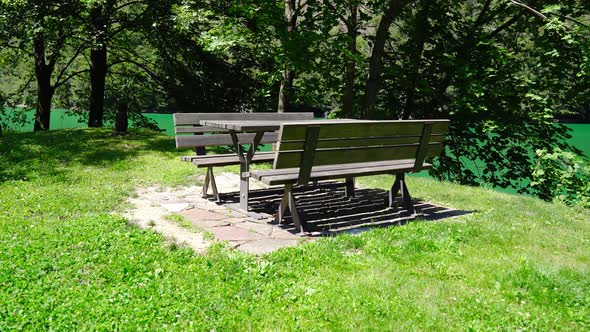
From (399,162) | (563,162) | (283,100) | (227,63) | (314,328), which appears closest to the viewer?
(314,328)

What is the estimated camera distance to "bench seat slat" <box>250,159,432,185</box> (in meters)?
5.11

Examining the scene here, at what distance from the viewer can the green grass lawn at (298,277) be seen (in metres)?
3.14

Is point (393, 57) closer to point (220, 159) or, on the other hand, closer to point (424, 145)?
point (424, 145)

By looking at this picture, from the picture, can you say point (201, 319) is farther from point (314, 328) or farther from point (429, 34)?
point (429, 34)

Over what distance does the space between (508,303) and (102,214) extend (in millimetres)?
4193

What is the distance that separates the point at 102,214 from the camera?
5488 millimetres

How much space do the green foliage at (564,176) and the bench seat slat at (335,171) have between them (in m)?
3.91

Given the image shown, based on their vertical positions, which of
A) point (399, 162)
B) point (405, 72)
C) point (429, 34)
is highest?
point (429, 34)

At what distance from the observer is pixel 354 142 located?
5457 millimetres

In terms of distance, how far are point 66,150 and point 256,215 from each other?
5.81 meters

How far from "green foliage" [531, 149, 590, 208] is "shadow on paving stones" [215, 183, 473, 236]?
3.54m

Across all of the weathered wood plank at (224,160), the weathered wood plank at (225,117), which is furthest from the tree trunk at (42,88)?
the weathered wood plank at (224,160)

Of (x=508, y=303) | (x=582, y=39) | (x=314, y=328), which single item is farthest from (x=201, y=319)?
(x=582, y=39)

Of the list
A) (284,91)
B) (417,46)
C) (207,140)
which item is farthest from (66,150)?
(417,46)
